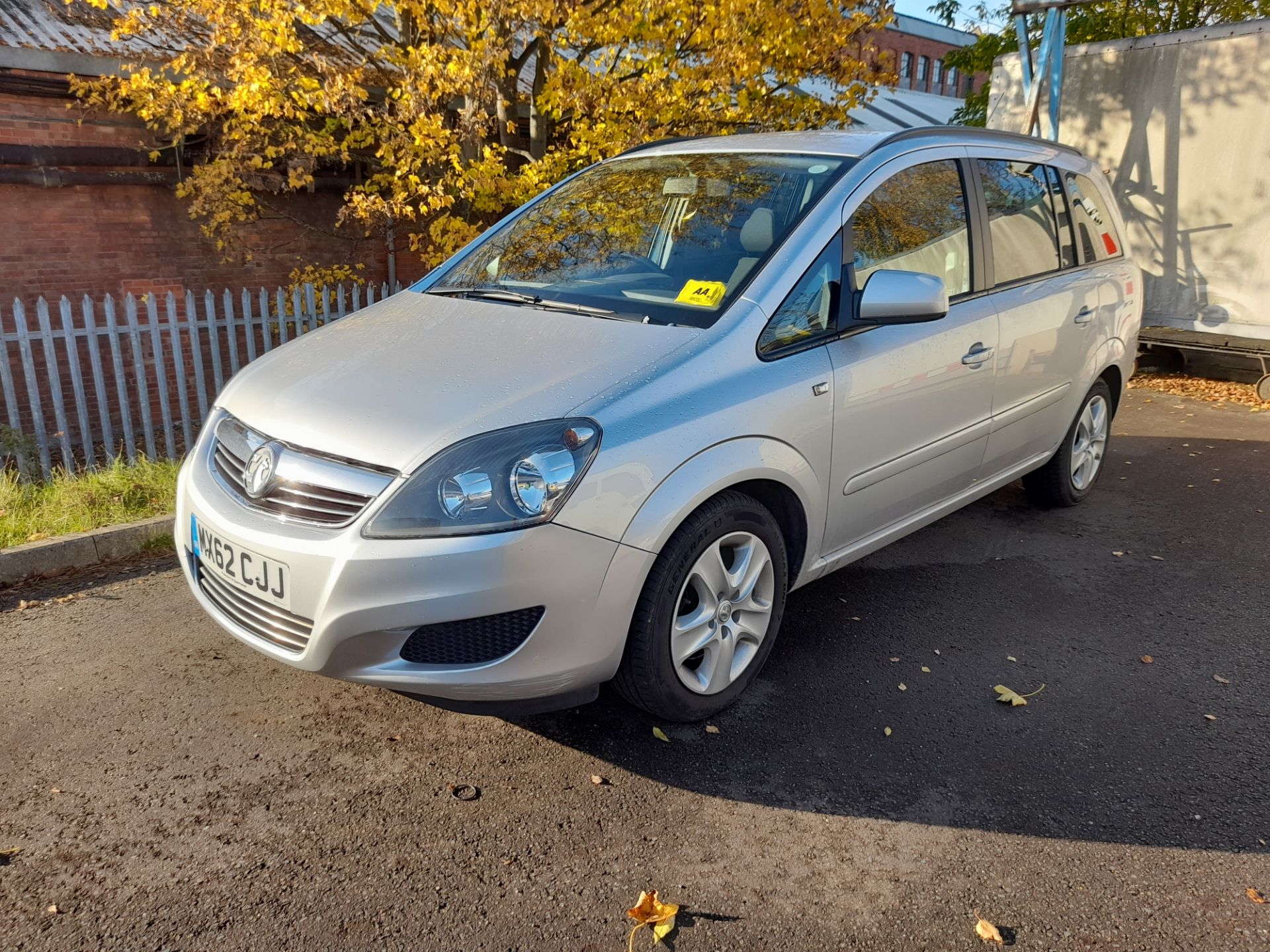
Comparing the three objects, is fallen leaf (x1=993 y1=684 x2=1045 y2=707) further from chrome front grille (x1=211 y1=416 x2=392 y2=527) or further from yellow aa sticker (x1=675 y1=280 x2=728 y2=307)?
chrome front grille (x1=211 y1=416 x2=392 y2=527)

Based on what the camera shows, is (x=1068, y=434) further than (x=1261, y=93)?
No

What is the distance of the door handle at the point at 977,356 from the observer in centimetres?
379

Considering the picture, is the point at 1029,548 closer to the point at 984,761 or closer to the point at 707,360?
the point at 984,761

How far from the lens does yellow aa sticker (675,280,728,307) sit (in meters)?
3.12

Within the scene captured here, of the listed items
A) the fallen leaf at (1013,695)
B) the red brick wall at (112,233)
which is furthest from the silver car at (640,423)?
the red brick wall at (112,233)

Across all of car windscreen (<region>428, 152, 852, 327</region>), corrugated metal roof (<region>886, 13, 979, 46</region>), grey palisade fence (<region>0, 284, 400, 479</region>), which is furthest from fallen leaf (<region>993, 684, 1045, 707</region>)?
corrugated metal roof (<region>886, 13, 979, 46</region>)

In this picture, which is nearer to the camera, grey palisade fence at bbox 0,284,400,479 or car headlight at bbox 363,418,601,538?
car headlight at bbox 363,418,601,538

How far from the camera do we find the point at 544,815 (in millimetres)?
2674

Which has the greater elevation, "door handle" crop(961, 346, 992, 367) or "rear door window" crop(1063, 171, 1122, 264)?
"rear door window" crop(1063, 171, 1122, 264)

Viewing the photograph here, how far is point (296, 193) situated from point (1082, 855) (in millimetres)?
9742

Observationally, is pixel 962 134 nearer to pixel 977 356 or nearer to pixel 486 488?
pixel 977 356

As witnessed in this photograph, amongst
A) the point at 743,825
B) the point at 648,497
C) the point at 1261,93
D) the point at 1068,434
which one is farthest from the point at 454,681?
the point at 1261,93

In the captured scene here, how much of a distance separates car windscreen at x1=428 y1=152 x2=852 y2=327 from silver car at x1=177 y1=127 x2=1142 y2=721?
14 millimetres

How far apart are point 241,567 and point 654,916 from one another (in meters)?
1.47
